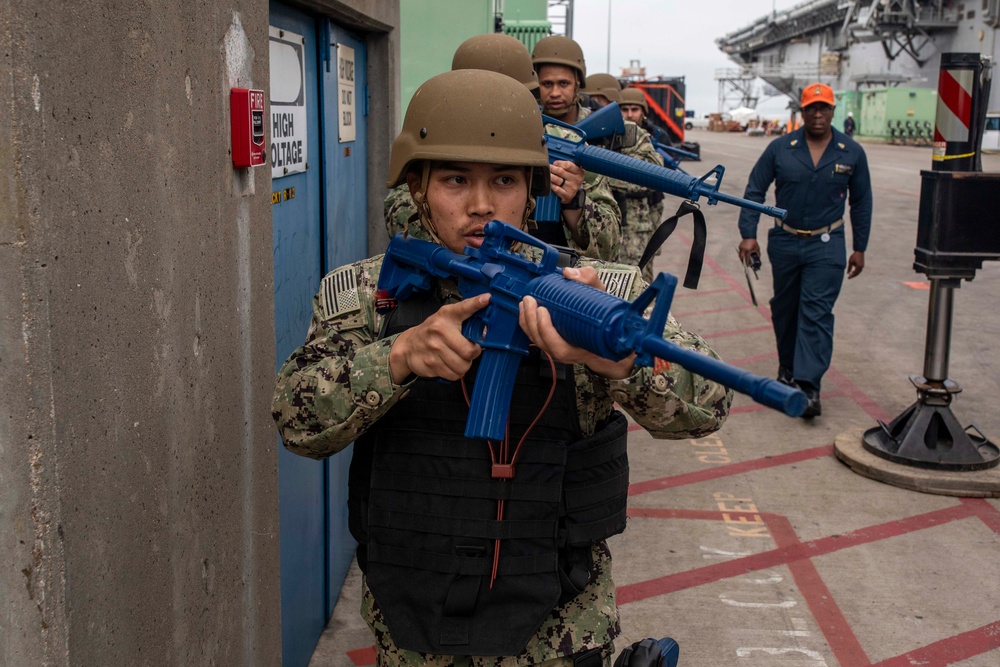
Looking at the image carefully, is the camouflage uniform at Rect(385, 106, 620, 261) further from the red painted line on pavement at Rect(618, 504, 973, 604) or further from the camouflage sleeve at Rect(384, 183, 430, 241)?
the red painted line on pavement at Rect(618, 504, 973, 604)

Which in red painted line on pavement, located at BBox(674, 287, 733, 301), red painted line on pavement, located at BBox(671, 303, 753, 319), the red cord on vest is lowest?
red painted line on pavement, located at BBox(671, 303, 753, 319)

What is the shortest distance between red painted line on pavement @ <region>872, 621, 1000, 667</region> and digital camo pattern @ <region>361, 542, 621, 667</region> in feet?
7.52

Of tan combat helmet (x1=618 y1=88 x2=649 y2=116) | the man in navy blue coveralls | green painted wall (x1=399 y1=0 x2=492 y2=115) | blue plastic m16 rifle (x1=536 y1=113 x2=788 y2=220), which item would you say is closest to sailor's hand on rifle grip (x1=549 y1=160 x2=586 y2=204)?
blue plastic m16 rifle (x1=536 y1=113 x2=788 y2=220)

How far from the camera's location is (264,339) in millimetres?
2721

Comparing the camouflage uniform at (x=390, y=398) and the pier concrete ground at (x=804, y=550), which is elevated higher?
the camouflage uniform at (x=390, y=398)

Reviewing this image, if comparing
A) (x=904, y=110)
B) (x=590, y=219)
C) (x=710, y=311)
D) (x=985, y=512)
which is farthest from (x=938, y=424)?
(x=904, y=110)

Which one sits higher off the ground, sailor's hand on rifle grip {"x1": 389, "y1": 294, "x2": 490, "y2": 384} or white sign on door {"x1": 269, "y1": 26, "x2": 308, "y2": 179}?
white sign on door {"x1": 269, "y1": 26, "x2": 308, "y2": 179}

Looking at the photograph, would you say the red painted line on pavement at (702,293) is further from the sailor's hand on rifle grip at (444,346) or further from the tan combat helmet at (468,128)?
the sailor's hand on rifle grip at (444,346)

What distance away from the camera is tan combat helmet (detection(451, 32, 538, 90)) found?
4.65m

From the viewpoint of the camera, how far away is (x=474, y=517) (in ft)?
7.38

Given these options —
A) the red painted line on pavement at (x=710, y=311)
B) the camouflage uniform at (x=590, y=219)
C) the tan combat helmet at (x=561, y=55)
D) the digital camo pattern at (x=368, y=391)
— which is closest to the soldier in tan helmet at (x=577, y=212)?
the camouflage uniform at (x=590, y=219)

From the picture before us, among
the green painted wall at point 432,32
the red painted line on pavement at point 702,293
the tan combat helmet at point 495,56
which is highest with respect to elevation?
the green painted wall at point 432,32

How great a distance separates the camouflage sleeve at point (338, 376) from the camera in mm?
2180

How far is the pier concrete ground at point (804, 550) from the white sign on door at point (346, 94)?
1936 mm
